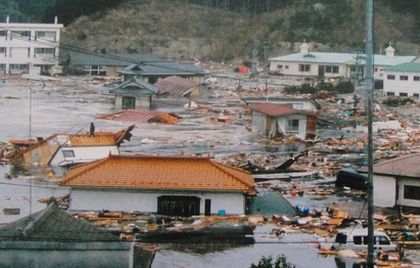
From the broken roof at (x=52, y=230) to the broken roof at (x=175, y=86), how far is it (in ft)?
105

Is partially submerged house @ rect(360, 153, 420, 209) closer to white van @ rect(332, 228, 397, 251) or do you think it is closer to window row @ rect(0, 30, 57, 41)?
white van @ rect(332, 228, 397, 251)

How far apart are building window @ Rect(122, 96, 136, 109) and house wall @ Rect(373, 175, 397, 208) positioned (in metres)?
21.2

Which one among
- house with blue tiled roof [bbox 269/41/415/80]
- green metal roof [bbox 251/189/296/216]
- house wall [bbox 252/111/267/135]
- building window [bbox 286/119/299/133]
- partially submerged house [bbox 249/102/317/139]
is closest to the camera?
green metal roof [bbox 251/189/296/216]

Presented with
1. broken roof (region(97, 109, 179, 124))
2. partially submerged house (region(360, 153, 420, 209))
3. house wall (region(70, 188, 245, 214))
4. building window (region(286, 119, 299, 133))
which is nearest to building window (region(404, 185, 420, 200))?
partially submerged house (region(360, 153, 420, 209))

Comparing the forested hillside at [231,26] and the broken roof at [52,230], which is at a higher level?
the forested hillside at [231,26]

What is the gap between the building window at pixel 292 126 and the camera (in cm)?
2611

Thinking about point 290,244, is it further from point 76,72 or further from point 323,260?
point 76,72

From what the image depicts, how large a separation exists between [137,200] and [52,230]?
16.1ft

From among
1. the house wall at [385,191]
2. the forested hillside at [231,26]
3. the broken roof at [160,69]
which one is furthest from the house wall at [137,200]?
the forested hillside at [231,26]

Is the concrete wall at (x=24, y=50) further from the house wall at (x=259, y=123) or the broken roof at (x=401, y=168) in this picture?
the broken roof at (x=401, y=168)

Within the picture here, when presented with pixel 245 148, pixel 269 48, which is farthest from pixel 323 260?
pixel 269 48

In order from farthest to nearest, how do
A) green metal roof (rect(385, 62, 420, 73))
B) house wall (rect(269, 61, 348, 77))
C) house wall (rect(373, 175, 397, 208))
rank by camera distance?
house wall (rect(269, 61, 348, 77)) → green metal roof (rect(385, 62, 420, 73)) → house wall (rect(373, 175, 397, 208))

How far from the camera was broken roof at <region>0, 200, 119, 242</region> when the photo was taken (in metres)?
8.45

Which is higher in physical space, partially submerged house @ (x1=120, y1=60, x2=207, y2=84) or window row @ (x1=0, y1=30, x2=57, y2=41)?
window row @ (x1=0, y1=30, x2=57, y2=41)
